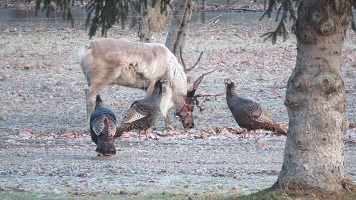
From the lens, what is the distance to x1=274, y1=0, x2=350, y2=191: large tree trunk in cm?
598

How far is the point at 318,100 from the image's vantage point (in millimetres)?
6082

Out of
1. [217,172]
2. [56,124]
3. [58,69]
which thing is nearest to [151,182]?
[217,172]

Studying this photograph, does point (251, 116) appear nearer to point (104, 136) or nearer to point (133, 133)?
point (133, 133)

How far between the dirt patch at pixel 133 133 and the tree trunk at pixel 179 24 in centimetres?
146

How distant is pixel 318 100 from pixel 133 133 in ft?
21.6

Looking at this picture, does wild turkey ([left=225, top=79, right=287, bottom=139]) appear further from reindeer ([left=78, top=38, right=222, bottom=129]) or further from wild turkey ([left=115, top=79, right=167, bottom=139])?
reindeer ([left=78, top=38, right=222, bottom=129])

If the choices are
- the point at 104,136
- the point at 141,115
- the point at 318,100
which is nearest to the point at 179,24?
the point at 141,115

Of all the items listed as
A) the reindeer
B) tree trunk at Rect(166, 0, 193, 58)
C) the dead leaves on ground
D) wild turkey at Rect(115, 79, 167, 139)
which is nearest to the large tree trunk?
the dead leaves on ground

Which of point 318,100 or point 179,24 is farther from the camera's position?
point 179,24

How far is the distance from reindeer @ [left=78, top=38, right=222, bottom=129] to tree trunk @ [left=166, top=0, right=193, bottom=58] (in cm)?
75

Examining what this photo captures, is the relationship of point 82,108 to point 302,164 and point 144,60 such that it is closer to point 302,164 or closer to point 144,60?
point 144,60

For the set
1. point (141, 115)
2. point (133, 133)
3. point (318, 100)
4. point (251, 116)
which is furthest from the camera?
point (133, 133)

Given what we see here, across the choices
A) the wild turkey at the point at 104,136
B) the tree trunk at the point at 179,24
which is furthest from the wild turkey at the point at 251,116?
the tree trunk at the point at 179,24

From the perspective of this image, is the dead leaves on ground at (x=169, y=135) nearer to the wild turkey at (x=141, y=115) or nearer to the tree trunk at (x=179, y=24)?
the wild turkey at (x=141, y=115)
